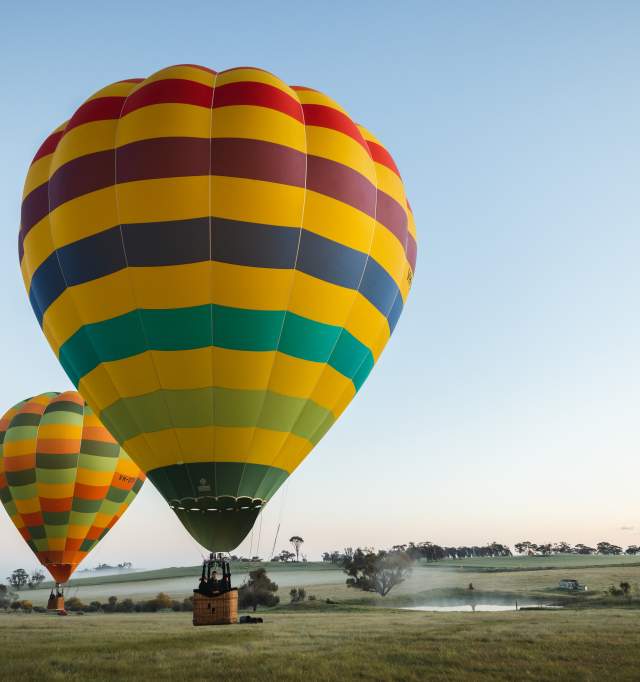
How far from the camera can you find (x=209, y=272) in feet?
50.7

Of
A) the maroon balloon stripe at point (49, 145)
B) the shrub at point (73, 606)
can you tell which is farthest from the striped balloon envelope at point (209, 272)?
the shrub at point (73, 606)

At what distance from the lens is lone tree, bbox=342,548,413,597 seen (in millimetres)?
65750

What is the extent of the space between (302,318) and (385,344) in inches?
178

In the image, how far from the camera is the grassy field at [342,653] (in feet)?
48.1

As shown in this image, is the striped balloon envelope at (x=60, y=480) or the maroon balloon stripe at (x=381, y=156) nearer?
the maroon balloon stripe at (x=381, y=156)

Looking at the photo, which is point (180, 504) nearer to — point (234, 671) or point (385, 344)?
point (234, 671)

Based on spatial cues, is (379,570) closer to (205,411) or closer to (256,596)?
(256,596)

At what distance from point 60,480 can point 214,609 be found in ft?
66.2

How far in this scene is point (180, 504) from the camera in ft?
51.7

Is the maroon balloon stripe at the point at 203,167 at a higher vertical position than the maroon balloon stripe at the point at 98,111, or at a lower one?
lower

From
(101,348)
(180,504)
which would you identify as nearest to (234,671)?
(180,504)

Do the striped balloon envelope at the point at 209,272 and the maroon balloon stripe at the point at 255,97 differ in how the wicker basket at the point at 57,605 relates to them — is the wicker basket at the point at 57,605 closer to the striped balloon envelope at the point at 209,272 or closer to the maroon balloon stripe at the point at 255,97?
the striped balloon envelope at the point at 209,272

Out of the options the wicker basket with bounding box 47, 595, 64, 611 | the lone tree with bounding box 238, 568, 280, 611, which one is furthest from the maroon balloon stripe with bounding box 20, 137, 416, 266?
the lone tree with bounding box 238, 568, 280, 611

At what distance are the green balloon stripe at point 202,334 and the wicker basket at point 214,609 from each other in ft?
19.3
